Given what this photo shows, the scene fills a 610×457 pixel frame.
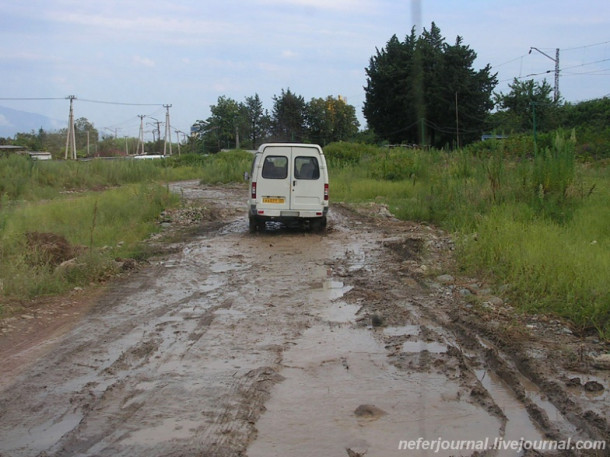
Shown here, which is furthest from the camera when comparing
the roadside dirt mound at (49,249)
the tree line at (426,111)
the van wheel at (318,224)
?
the tree line at (426,111)

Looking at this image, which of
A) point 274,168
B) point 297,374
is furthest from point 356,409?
point 274,168

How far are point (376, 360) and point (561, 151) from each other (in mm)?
9272

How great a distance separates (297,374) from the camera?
5.20m

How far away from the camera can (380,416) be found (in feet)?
14.1

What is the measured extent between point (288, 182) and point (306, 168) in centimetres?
58

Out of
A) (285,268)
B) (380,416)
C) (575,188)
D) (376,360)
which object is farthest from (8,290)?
(575,188)

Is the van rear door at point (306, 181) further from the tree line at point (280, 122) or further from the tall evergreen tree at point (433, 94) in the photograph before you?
the tree line at point (280, 122)

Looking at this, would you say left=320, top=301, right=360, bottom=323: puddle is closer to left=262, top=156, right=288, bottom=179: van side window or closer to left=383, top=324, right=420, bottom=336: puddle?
left=383, top=324, right=420, bottom=336: puddle

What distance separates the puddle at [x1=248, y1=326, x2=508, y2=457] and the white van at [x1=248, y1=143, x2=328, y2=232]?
8351 millimetres

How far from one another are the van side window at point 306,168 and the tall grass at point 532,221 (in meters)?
3.44

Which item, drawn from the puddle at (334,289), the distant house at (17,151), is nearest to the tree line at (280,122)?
the distant house at (17,151)

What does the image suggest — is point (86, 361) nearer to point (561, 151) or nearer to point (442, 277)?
point (442, 277)

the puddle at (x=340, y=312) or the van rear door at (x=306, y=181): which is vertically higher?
the van rear door at (x=306, y=181)

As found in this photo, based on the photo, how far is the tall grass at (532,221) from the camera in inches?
272
